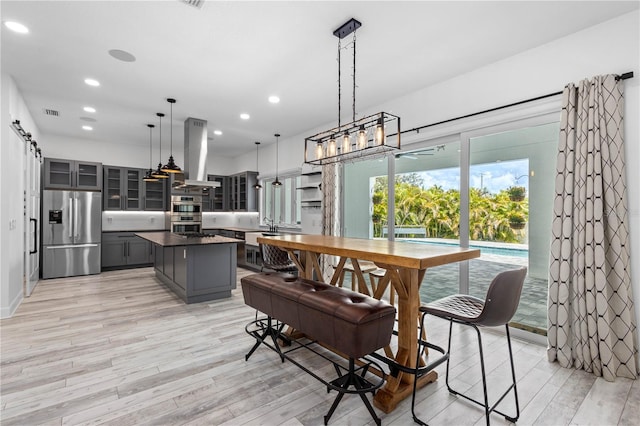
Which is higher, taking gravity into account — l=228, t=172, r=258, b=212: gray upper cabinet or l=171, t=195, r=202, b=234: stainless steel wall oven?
l=228, t=172, r=258, b=212: gray upper cabinet

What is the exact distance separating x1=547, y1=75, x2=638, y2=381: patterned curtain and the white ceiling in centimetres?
87

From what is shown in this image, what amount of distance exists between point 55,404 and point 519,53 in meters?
5.12

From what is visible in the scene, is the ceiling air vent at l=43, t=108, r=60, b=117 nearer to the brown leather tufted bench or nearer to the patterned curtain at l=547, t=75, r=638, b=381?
the brown leather tufted bench

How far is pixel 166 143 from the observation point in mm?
7520

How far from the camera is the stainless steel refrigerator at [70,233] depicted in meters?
6.06

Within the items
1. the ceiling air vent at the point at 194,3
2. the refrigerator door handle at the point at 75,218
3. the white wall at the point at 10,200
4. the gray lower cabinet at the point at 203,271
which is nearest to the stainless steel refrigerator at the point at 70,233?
the refrigerator door handle at the point at 75,218

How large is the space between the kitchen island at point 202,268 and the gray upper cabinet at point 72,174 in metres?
3.39

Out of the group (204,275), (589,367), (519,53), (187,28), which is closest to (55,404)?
(204,275)

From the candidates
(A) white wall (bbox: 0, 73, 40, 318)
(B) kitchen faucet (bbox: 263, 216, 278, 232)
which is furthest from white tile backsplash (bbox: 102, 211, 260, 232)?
(A) white wall (bbox: 0, 73, 40, 318)

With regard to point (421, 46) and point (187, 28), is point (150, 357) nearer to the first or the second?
point (187, 28)

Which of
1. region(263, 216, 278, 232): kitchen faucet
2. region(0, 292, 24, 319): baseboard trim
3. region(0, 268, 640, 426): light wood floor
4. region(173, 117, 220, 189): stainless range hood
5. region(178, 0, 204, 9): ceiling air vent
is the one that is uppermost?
region(178, 0, 204, 9): ceiling air vent

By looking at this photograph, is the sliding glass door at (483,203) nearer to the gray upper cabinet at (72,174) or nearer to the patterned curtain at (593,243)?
the patterned curtain at (593,243)

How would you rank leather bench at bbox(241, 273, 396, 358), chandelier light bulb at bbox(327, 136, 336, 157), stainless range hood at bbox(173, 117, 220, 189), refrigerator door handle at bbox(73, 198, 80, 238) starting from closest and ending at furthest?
leather bench at bbox(241, 273, 396, 358)
chandelier light bulb at bbox(327, 136, 336, 157)
stainless range hood at bbox(173, 117, 220, 189)
refrigerator door handle at bbox(73, 198, 80, 238)

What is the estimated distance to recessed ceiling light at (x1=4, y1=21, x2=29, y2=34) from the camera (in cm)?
288
